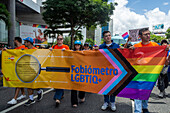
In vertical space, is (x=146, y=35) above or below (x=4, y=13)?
below

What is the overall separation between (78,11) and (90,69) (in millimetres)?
13996

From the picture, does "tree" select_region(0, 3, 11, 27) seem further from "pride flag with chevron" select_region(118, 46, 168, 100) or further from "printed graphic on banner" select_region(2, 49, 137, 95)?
"pride flag with chevron" select_region(118, 46, 168, 100)

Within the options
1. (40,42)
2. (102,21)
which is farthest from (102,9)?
(40,42)

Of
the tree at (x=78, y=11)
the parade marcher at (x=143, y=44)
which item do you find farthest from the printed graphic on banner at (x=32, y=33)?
the parade marcher at (x=143, y=44)

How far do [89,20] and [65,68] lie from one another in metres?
15.5

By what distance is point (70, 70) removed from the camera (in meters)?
3.50

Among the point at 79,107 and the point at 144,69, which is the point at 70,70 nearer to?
the point at 79,107

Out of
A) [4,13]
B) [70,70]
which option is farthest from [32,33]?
[70,70]

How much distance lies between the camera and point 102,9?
16.4m

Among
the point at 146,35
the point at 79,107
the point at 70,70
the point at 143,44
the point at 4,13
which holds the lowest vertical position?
the point at 79,107

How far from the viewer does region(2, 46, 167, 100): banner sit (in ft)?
9.50

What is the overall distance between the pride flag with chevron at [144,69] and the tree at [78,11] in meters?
13.9

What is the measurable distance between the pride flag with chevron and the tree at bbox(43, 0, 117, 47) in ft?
45.6

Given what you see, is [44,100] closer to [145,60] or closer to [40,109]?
[40,109]
